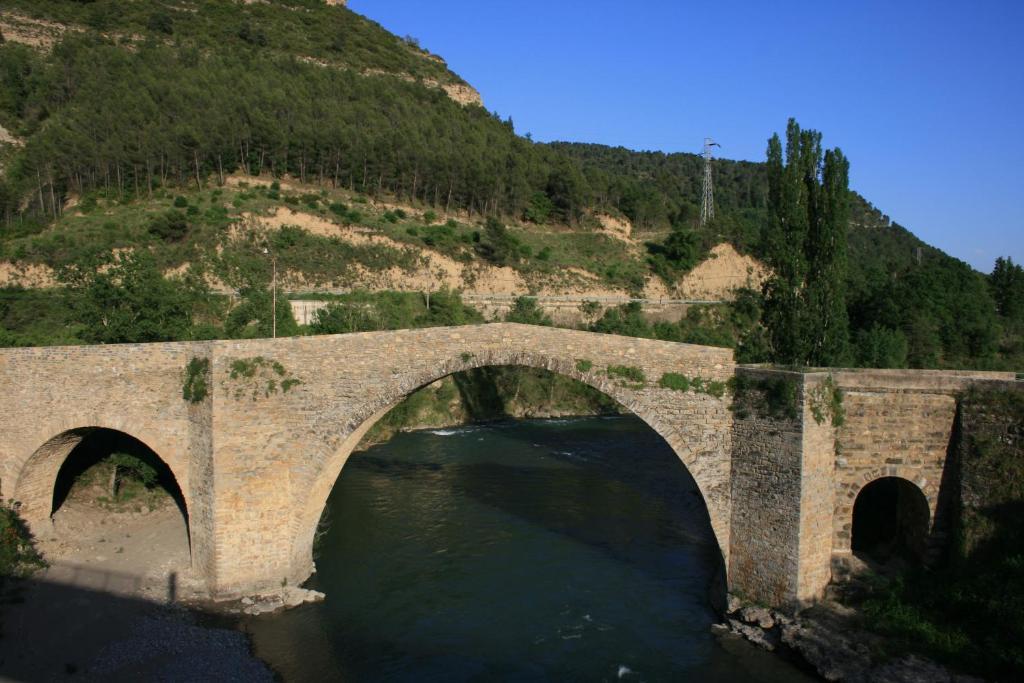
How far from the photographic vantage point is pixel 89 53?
189 feet

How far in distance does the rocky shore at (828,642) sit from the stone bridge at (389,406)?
0.38 m

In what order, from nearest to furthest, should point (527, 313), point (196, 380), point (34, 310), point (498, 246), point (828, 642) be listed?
point (828, 642) < point (196, 380) < point (34, 310) < point (527, 313) < point (498, 246)

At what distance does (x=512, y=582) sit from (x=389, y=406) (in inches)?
185

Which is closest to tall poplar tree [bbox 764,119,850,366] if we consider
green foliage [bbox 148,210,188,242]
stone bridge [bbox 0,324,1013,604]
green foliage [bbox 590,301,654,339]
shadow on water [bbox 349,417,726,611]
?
stone bridge [bbox 0,324,1013,604]

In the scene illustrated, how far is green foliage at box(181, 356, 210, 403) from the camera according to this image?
526 inches

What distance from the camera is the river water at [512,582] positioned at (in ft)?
39.2

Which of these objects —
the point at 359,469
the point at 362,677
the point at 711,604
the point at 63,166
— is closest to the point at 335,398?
the point at 362,677

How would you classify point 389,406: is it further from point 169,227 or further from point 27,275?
point 27,275

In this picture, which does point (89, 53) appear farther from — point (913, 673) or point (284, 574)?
point (913, 673)

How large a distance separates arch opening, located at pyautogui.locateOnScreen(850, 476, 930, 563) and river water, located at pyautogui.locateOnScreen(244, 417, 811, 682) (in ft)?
10.1

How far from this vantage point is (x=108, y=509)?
17.3 m

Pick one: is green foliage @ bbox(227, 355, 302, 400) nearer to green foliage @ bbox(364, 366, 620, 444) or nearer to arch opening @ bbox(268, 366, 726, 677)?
arch opening @ bbox(268, 366, 726, 677)

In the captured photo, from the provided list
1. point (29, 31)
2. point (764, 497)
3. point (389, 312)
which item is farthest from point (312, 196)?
point (764, 497)

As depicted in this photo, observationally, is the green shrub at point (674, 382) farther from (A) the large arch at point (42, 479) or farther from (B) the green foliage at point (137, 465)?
(B) the green foliage at point (137, 465)
